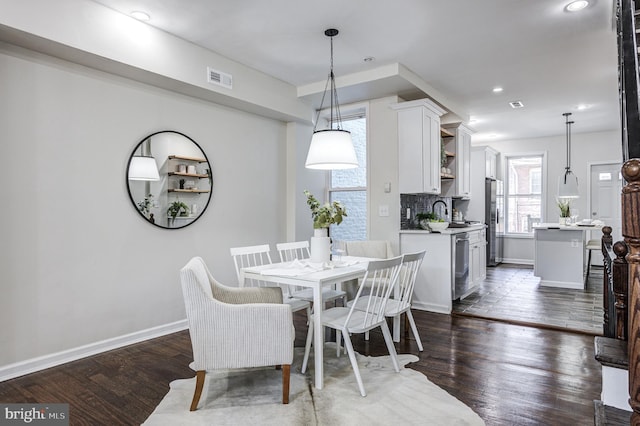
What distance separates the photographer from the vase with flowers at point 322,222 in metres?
3.23

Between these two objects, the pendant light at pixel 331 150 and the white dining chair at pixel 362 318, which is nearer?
the white dining chair at pixel 362 318

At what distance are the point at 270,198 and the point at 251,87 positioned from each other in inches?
56.0

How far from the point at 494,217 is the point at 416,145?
4.32m

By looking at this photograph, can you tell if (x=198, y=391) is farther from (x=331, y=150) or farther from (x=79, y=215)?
(x=331, y=150)

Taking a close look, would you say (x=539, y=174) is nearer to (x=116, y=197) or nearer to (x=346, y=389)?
(x=346, y=389)

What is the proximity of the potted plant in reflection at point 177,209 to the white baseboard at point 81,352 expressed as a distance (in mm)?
1097

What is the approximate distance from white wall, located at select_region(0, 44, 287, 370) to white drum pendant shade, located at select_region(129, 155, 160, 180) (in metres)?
0.10

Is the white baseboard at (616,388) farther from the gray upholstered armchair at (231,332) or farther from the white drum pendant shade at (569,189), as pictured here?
the white drum pendant shade at (569,189)

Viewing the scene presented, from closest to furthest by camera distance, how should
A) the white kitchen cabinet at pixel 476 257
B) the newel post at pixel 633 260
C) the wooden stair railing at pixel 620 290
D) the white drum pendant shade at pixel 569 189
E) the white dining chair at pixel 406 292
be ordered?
the newel post at pixel 633 260, the wooden stair railing at pixel 620 290, the white dining chair at pixel 406 292, the white kitchen cabinet at pixel 476 257, the white drum pendant shade at pixel 569 189

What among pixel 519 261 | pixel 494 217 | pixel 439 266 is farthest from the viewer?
pixel 519 261

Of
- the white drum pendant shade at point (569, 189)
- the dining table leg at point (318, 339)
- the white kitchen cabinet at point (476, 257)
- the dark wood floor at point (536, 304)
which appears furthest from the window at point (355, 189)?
the white drum pendant shade at point (569, 189)

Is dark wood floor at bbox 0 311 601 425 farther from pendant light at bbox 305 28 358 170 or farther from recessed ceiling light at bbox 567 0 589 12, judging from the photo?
recessed ceiling light at bbox 567 0 589 12

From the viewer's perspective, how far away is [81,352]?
127 inches

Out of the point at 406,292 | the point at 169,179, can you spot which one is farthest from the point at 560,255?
the point at 169,179
